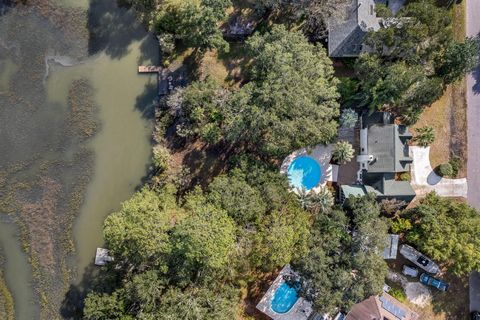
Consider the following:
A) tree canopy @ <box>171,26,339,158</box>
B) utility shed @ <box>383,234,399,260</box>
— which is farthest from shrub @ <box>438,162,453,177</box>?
tree canopy @ <box>171,26,339,158</box>

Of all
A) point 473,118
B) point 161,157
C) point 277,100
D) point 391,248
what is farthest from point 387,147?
point 161,157

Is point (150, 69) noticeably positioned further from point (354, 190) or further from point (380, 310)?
point (380, 310)

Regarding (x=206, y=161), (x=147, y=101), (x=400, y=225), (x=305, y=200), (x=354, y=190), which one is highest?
(x=354, y=190)

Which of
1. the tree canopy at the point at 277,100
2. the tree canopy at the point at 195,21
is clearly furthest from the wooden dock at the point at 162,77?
the tree canopy at the point at 195,21

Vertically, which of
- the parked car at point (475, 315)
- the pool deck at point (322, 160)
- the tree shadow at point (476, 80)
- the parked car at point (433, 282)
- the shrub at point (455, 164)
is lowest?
the parked car at point (475, 315)

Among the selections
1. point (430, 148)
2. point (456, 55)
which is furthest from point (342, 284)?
point (456, 55)

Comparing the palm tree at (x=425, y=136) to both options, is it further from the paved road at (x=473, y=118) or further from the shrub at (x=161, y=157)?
the shrub at (x=161, y=157)

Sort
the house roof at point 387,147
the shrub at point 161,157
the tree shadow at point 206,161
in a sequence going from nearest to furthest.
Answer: the house roof at point 387,147 → the shrub at point 161,157 → the tree shadow at point 206,161
